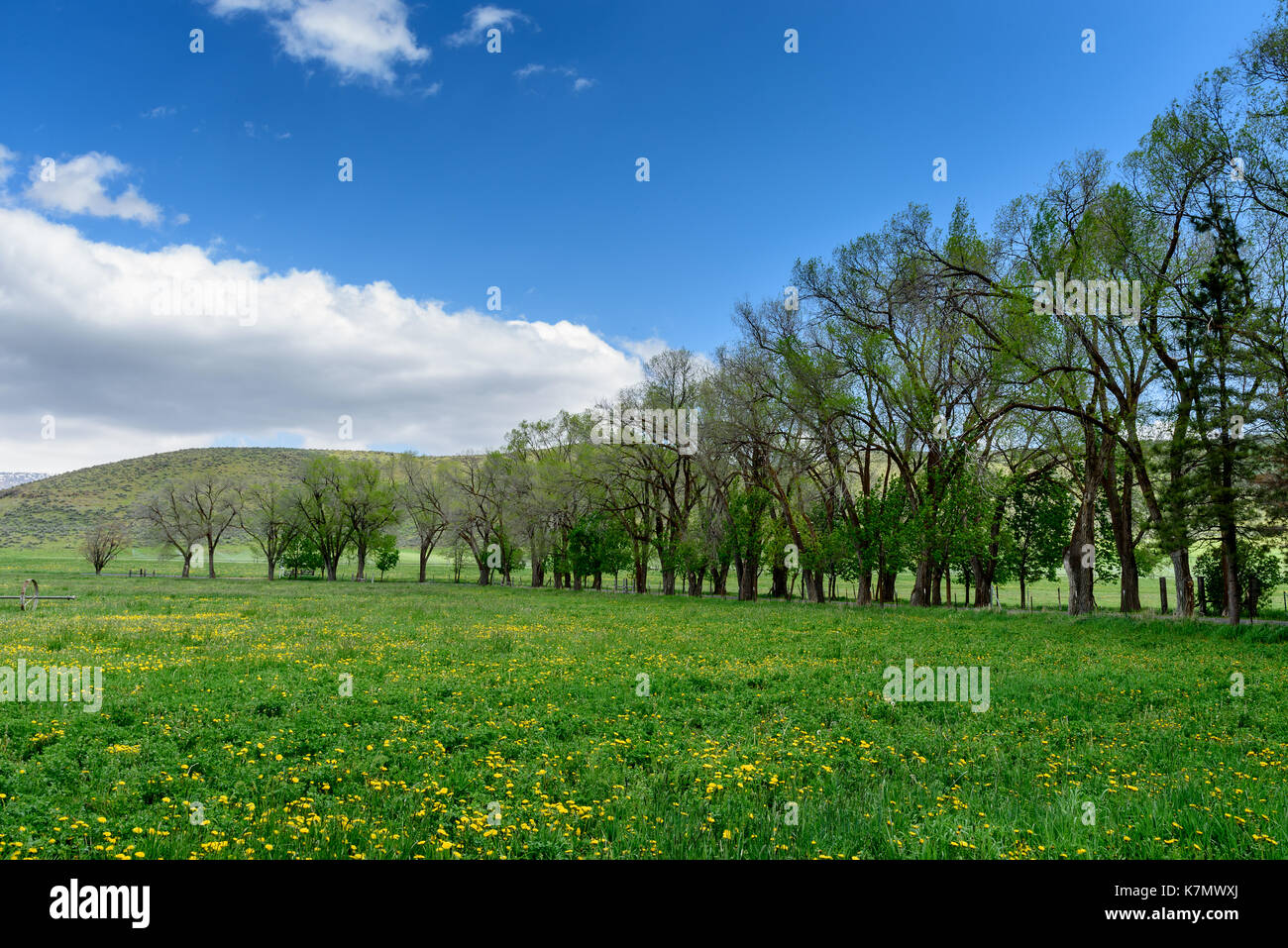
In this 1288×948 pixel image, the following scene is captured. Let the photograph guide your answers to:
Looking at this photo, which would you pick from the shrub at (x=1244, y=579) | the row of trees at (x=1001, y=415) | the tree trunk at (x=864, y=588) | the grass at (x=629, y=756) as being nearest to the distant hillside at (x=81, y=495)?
the row of trees at (x=1001, y=415)

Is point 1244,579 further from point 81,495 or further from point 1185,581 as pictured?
point 81,495

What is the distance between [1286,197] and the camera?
849 inches

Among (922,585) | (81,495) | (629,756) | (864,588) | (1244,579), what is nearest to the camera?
(629,756)

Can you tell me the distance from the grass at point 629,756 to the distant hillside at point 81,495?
134298 millimetres

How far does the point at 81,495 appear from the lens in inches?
6722

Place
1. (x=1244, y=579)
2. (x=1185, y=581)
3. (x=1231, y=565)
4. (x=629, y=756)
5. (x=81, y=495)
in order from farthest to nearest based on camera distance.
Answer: (x=81, y=495), (x=1244, y=579), (x=1185, y=581), (x=1231, y=565), (x=629, y=756)

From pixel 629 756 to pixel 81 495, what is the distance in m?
215

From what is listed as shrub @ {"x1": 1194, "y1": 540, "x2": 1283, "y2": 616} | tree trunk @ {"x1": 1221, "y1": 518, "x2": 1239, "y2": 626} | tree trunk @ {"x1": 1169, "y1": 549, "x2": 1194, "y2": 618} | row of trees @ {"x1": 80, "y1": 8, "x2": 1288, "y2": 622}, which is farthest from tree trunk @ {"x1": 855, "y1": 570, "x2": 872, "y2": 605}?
tree trunk @ {"x1": 1221, "y1": 518, "x2": 1239, "y2": 626}

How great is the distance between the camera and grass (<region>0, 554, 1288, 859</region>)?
6.20 m

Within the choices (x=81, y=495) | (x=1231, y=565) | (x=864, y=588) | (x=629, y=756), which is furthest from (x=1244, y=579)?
(x=81, y=495)

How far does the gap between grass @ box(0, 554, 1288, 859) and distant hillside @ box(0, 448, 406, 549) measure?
134298 mm

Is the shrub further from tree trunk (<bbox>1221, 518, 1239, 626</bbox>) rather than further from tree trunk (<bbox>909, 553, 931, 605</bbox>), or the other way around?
tree trunk (<bbox>909, 553, 931, 605</bbox>)
